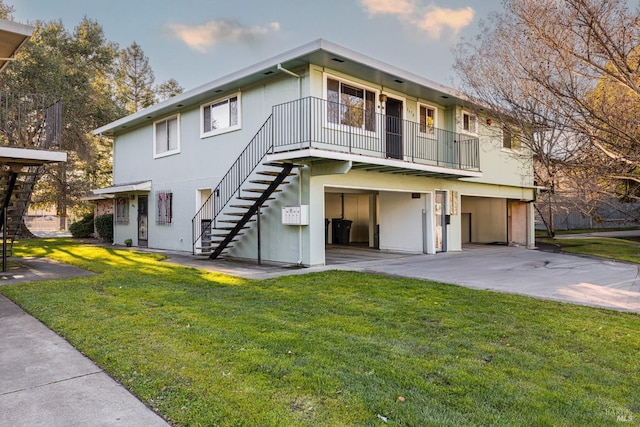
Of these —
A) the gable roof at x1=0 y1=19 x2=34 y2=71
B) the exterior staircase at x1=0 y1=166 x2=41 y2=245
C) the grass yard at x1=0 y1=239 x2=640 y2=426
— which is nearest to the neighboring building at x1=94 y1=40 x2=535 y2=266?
the grass yard at x1=0 y1=239 x2=640 y2=426

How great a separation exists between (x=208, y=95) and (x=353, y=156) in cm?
553

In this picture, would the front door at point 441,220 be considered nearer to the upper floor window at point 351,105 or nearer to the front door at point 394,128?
the front door at point 394,128

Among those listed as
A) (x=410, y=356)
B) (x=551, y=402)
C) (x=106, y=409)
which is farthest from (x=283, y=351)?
(x=551, y=402)

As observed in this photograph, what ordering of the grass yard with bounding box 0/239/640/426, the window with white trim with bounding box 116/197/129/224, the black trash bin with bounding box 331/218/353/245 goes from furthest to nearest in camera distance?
the black trash bin with bounding box 331/218/353/245
the window with white trim with bounding box 116/197/129/224
the grass yard with bounding box 0/239/640/426

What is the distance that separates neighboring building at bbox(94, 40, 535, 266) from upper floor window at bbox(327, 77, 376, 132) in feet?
0.11

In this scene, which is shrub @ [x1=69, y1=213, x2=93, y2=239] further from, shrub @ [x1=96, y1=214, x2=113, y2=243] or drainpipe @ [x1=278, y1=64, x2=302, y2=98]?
drainpipe @ [x1=278, y1=64, x2=302, y2=98]

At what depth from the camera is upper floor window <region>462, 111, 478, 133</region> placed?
47.7ft

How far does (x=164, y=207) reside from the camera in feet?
50.2

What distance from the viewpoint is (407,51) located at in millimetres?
15250

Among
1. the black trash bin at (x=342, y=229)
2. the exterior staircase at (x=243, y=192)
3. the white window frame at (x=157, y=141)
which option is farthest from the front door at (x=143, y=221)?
the black trash bin at (x=342, y=229)

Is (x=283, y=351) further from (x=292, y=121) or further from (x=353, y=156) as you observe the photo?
(x=292, y=121)

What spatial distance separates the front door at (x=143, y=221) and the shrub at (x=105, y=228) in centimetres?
350

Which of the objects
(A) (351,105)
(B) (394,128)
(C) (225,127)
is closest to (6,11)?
(C) (225,127)

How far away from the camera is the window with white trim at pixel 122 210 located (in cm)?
1761
